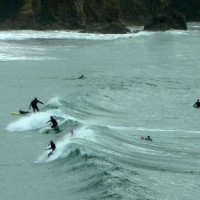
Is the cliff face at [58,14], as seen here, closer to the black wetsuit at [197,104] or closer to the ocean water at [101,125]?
the ocean water at [101,125]

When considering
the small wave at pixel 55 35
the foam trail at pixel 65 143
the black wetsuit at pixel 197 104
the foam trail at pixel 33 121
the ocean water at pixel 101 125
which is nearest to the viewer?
the ocean water at pixel 101 125

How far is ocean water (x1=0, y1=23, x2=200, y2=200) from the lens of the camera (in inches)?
821

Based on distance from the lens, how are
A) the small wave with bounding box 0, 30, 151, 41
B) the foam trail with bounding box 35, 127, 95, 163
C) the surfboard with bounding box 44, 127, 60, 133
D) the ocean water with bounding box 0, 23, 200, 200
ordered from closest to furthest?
1. the ocean water with bounding box 0, 23, 200, 200
2. the foam trail with bounding box 35, 127, 95, 163
3. the surfboard with bounding box 44, 127, 60, 133
4. the small wave with bounding box 0, 30, 151, 41

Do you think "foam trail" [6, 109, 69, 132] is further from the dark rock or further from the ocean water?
the dark rock

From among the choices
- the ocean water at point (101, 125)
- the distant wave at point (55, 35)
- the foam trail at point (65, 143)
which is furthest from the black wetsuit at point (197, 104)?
the distant wave at point (55, 35)

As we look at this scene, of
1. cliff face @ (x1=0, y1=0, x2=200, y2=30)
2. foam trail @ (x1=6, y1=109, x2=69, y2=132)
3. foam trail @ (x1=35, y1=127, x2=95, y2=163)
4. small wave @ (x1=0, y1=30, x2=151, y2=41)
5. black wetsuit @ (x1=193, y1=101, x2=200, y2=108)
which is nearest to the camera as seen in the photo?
foam trail @ (x1=35, y1=127, x2=95, y2=163)

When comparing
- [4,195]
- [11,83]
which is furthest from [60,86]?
[4,195]

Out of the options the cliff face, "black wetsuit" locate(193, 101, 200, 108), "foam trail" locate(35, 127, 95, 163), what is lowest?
the cliff face

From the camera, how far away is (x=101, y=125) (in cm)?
3045

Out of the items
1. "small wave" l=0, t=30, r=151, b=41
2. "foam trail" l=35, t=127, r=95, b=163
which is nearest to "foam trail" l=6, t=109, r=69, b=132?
"foam trail" l=35, t=127, r=95, b=163

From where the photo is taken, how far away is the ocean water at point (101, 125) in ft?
68.4

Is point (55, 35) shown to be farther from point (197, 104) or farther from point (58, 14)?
point (197, 104)

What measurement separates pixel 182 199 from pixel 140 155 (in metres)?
5.86

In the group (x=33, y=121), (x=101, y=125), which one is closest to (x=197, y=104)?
(x=101, y=125)
